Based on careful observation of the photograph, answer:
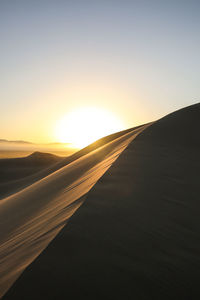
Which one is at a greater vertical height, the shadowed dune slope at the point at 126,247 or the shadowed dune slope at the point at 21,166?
the shadowed dune slope at the point at 21,166

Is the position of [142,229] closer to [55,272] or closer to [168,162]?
[55,272]

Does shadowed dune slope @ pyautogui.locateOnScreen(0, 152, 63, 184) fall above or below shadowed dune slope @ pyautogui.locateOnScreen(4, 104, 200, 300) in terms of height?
above

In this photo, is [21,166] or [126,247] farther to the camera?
[21,166]

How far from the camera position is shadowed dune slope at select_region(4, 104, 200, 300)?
4.08 feet

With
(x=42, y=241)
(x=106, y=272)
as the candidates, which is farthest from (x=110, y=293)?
(x=42, y=241)

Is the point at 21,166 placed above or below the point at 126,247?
above

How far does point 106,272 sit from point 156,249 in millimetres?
464

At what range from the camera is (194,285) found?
136 cm

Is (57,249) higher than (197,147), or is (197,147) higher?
(197,147)

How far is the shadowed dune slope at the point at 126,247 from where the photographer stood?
124 cm

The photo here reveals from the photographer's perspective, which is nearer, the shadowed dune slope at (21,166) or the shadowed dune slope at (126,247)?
the shadowed dune slope at (126,247)

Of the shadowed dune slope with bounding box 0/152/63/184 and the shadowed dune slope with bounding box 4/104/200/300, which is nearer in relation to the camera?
the shadowed dune slope with bounding box 4/104/200/300

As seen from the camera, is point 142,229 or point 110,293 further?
point 142,229

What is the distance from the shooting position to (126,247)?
62.9 inches
